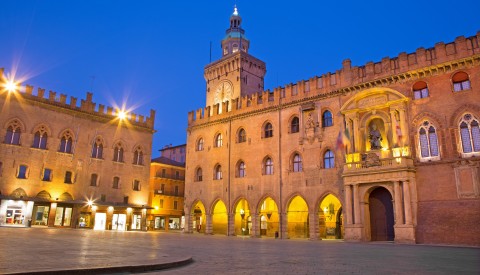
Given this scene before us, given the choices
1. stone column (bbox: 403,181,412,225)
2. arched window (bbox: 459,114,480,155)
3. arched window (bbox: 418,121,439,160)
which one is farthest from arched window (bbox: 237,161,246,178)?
arched window (bbox: 459,114,480,155)

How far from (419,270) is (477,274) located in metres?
1.13

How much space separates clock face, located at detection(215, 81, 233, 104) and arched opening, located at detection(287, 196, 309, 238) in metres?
16.5

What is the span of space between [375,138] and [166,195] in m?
32.7

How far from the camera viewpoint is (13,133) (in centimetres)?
3192

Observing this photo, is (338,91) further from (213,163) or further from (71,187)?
(71,187)

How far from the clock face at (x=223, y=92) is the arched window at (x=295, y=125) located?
536 inches

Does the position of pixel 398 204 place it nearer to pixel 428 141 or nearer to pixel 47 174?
pixel 428 141

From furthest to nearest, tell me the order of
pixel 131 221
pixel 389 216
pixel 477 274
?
pixel 131 221, pixel 389 216, pixel 477 274

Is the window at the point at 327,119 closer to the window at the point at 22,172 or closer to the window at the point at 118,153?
the window at the point at 118,153

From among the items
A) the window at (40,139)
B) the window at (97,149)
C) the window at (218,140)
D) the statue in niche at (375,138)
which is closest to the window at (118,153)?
the window at (97,149)

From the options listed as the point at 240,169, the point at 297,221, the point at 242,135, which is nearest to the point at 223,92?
the point at 242,135

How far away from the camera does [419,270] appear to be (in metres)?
8.26

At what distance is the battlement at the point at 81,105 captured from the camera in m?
33.3

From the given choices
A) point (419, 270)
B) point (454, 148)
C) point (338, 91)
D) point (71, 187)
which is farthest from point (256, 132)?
point (419, 270)
